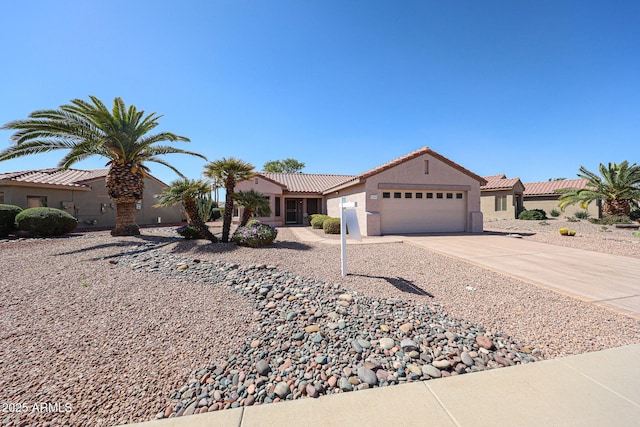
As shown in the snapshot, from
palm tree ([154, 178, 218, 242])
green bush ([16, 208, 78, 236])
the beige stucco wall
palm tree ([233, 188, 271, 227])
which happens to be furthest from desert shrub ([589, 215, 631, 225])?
green bush ([16, 208, 78, 236])

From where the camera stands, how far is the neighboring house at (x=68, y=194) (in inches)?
→ 617

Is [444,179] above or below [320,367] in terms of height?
above

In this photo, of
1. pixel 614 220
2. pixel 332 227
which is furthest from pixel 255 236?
pixel 614 220

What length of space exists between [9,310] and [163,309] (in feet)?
8.42

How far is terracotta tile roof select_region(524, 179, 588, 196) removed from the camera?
87.4 feet

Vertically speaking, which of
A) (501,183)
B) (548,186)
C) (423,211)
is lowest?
(423,211)

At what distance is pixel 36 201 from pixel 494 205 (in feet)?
123

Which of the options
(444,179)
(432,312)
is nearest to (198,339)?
(432,312)

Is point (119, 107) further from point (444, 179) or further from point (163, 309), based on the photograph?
point (444, 179)

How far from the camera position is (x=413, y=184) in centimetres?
1433

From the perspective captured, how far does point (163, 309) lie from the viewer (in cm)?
454

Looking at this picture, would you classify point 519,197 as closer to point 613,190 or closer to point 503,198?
point 503,198

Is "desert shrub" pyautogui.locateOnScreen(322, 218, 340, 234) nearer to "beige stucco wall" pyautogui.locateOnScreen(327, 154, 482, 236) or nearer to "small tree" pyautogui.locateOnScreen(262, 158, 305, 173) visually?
"beige stucco wall" pyautogui.locateOnScreen(327, 154, 482, 236)

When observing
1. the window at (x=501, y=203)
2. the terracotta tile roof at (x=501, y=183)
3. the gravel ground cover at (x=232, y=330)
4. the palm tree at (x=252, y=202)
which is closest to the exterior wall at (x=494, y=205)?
the window at (x=501, y=203)
